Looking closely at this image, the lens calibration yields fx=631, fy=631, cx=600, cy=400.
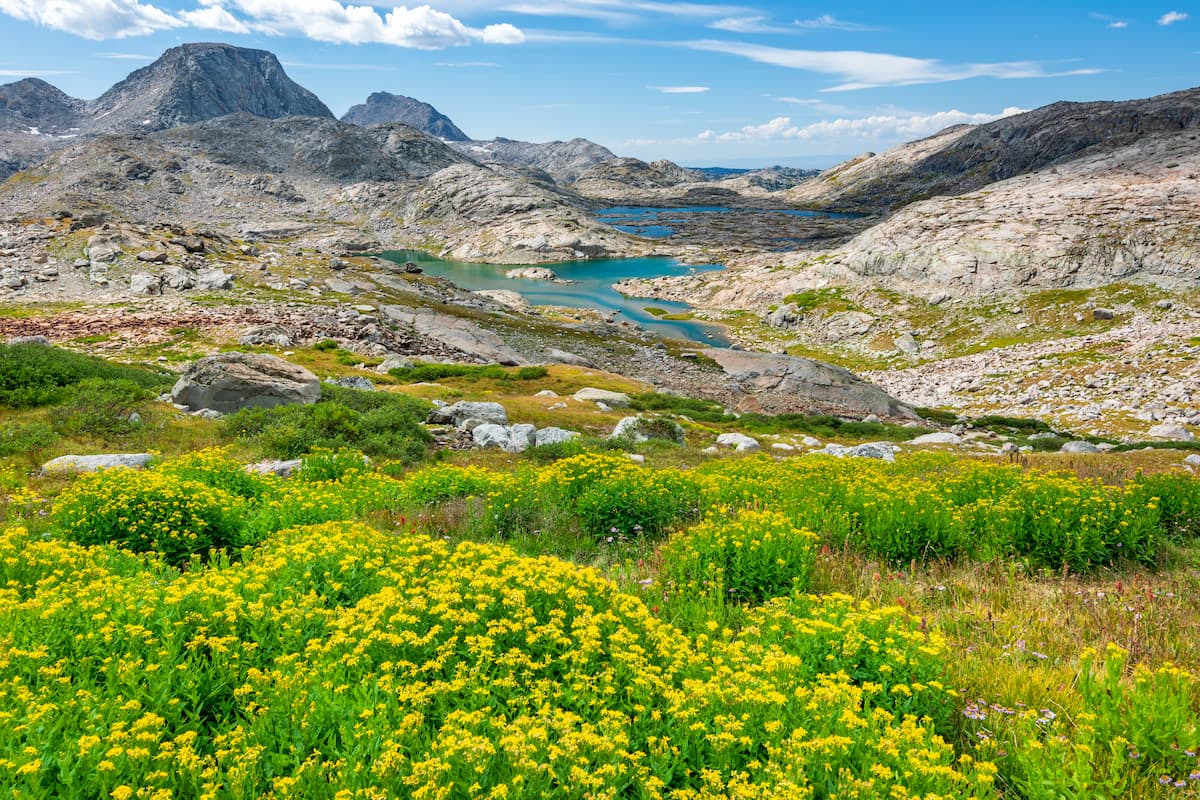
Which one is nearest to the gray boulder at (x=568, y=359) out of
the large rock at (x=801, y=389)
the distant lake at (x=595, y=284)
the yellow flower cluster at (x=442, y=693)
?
the large rock at (x=801, y=389)

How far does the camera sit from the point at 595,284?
5723 inches

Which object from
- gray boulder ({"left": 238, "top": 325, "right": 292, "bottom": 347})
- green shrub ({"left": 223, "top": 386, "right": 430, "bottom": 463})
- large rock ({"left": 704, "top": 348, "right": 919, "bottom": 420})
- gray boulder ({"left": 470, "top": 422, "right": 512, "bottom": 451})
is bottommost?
large rock ({"left": 704, "top": 348, "right": 919, "bottom": 420})

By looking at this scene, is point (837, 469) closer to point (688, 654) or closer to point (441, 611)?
point (688, 654)

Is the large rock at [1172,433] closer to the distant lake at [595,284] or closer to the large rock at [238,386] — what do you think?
the distant lake at [595,284]

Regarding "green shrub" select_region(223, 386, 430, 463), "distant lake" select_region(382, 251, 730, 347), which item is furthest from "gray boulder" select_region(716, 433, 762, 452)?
"distant lake" select_region(382, 251, 730, 347)

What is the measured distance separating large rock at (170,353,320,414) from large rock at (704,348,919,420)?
37.3 m

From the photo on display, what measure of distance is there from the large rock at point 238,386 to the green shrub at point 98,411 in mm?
2288

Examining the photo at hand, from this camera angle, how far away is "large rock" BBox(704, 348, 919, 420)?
56.1 metres

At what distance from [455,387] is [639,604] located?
41.4 metres

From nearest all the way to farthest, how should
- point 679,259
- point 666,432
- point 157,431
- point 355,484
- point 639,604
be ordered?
point 639,604 → point 355,484 → point 157,431 → point 666,432 → point 679,259

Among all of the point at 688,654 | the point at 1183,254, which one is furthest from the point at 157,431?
the point at 1183,254

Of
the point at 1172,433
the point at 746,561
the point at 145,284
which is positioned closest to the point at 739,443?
the point at 746,561

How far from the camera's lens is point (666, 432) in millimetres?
31938

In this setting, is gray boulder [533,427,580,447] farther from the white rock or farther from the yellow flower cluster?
the white rock
